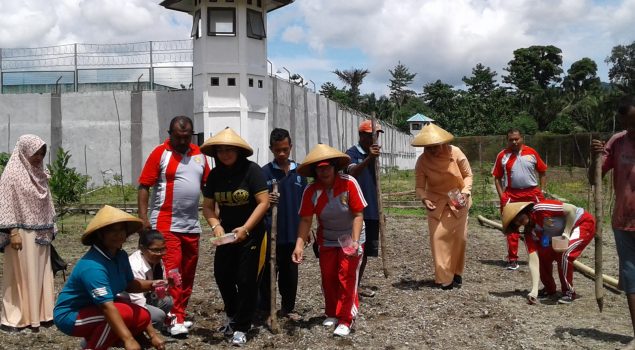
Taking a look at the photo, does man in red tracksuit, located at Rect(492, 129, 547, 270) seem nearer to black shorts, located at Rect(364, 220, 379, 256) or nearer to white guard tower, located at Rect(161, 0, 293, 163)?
black shorts, located at Rect(364, 220, 379, 256)

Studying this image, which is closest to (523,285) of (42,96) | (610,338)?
(610,338)

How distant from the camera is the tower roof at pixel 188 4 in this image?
65.5 ft

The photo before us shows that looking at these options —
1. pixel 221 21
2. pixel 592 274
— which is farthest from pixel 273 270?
pixel 221 21

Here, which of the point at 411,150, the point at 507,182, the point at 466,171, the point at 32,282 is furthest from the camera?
the point at 411,150

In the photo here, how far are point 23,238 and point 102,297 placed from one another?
216cm

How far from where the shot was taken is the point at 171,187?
5344 millimetres

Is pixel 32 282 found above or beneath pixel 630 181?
beneath

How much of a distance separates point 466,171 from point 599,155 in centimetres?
201

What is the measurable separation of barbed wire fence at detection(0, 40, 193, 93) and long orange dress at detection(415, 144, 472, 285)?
15808mm

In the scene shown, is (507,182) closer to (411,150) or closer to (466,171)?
(466,171)

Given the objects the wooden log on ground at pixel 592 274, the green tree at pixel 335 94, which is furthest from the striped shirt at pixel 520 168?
the green tree at pixel 335 94

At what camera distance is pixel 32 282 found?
5.69 m

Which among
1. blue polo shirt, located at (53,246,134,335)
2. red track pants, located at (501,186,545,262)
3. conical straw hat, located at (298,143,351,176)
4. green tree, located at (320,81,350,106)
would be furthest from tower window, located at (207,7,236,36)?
green tree, located at (320,81,350,106)

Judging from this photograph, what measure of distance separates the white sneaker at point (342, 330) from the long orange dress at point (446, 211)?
2.00 meters
